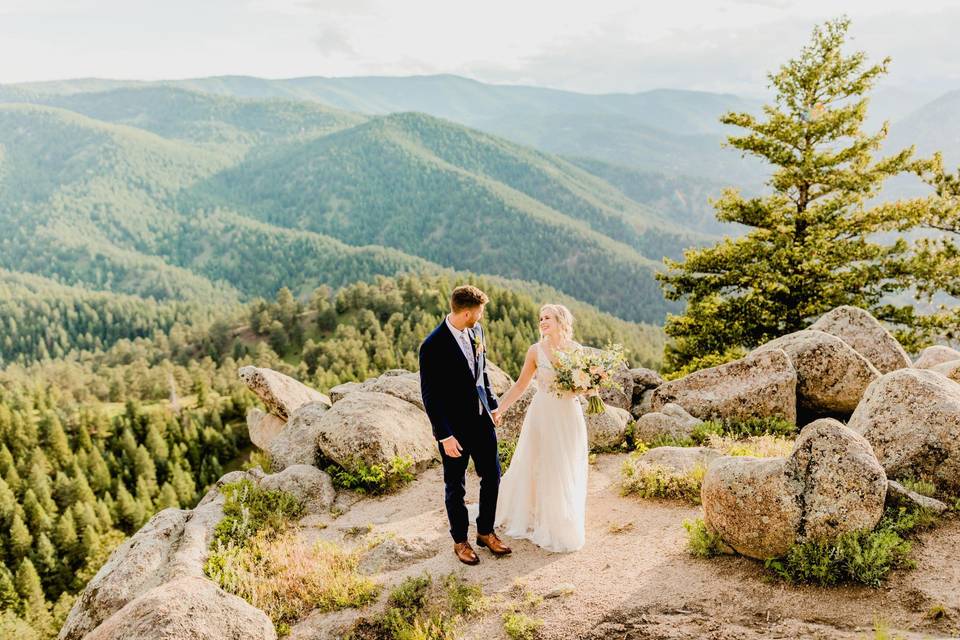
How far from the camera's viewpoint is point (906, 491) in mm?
8695

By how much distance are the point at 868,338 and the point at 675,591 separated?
1319 cm

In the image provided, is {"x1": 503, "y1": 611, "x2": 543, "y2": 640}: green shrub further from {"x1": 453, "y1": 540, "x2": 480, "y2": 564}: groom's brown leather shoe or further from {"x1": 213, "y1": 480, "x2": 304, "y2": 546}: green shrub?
{"x1": 213, "y1": 480, "x2": 304, "y2": 546}: green shrub

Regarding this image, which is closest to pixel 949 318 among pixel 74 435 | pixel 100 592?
pixel 100 592

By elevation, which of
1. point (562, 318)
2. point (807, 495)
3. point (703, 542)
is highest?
point (562, 318)

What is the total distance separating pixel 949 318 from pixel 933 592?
65.6ft

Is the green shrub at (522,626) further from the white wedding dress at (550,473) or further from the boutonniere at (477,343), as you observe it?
the boutonniere at (477,343)

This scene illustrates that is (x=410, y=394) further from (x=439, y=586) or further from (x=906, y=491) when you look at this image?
(x=906, y=491)

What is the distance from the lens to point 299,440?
1577 cm

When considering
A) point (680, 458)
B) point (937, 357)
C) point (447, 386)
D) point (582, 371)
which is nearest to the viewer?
point (447, 386)

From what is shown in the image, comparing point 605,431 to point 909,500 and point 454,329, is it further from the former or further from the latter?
point 454,329

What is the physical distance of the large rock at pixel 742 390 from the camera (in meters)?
15.6

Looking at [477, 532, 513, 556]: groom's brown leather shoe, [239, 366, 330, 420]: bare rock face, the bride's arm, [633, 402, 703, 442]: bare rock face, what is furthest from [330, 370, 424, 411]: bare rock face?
the bride's arm

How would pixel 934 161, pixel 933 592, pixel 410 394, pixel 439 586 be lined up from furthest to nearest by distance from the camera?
pixel 934 161, pixel 410 394, pixel 439 586, pixel 933 592

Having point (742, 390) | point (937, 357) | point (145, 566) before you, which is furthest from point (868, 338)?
point (145, 566)
